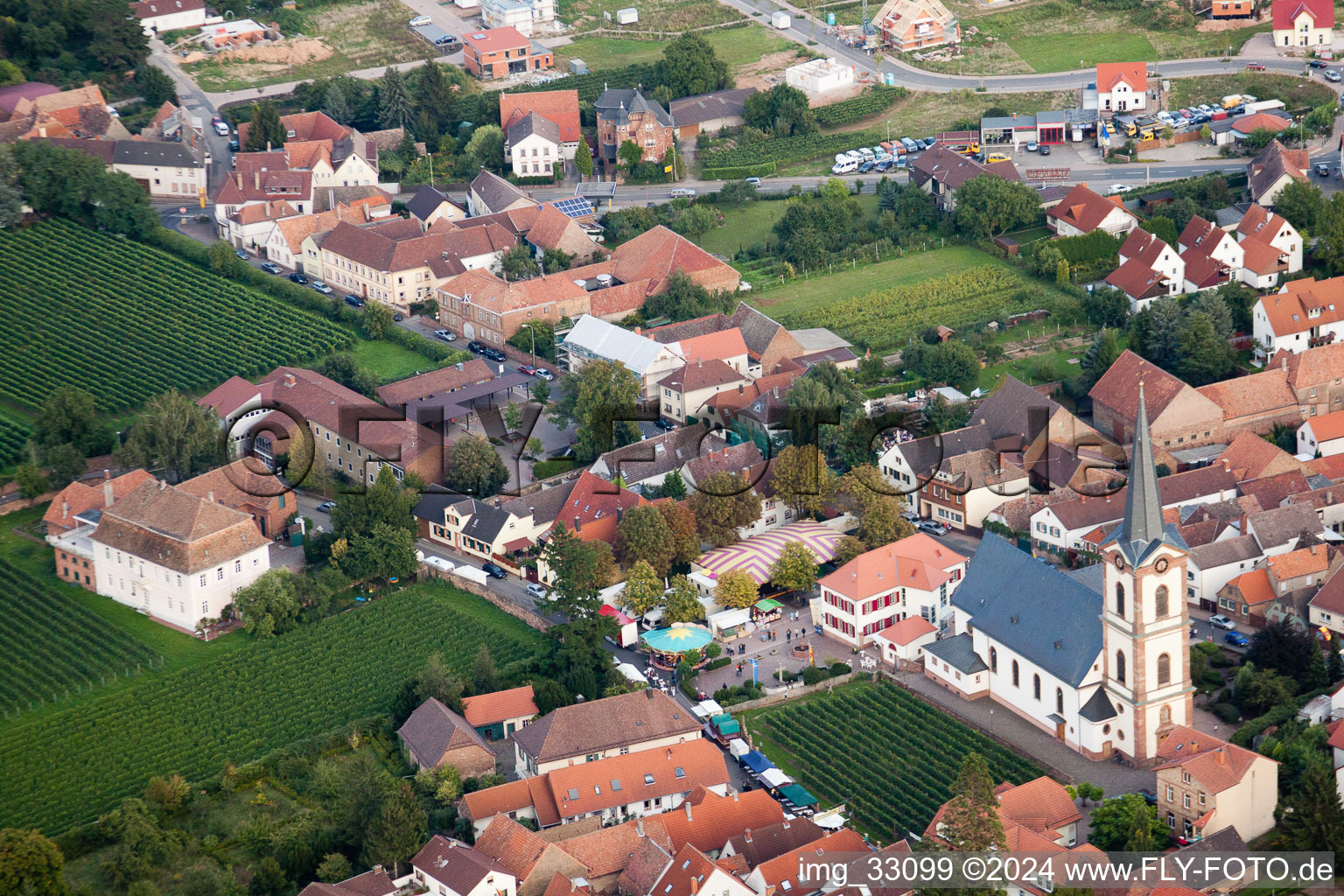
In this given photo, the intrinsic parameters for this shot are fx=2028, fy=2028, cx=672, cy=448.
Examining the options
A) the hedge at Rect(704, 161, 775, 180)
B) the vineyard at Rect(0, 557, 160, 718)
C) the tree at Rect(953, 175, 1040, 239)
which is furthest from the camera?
the hedge at Rect(704, 161, 775, 180)

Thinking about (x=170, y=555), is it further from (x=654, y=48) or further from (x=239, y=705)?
(x=654, y=48)

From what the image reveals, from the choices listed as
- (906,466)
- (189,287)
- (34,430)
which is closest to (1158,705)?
(906,466)

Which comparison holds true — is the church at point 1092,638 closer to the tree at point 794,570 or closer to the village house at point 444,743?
the tree at point 794,570

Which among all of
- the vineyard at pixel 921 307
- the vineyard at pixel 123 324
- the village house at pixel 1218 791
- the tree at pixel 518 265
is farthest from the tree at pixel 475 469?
the village house at pixel 1218 791

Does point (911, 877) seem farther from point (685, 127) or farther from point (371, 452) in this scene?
point (685, 127)

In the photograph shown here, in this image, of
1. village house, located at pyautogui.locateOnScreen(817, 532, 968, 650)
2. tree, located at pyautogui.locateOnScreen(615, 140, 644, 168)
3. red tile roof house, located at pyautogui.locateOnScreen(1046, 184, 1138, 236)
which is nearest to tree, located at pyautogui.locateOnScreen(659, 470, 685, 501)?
village house, located at pyautogui.locateOnScreen(817, 532, 968, 650)

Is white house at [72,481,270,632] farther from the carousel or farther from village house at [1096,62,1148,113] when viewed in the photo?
village house at [1096,62,1148,113]

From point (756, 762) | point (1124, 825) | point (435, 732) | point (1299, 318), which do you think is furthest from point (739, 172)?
point (1124, 825)
